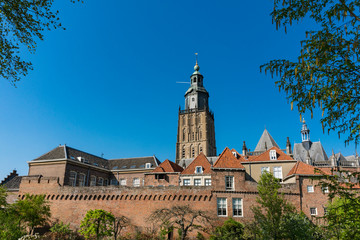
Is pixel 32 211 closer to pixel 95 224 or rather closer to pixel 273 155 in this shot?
pixel 95 224

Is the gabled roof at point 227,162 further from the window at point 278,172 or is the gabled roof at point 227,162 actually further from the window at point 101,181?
the window at point 101,181

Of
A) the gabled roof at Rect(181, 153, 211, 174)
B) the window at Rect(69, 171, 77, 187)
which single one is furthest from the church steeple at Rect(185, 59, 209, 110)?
the window at Rect(69, 171, 77, 187)

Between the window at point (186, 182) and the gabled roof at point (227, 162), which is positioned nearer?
the gabled roof at point (227, 162)

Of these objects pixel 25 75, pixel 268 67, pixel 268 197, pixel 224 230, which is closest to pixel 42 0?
pixel 25 75

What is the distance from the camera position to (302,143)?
61562 millimetres

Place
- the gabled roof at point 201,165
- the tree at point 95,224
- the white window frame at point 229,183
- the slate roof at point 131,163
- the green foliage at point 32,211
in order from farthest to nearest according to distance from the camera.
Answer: the slate roof at point 131,163 → the gabled roof at point 201,165 → the white window frame at point 229,183 → the green foliage at point 32,211 → the tree at point 95,224

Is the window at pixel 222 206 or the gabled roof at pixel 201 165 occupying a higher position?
the gabled roof at pixel 201 165

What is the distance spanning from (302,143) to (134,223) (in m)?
44.8

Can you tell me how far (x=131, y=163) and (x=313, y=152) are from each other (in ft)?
125

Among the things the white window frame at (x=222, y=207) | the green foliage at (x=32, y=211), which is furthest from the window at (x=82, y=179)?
the white window frame at (x=222, y=207)

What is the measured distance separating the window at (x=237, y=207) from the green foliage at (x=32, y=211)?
2167 cm

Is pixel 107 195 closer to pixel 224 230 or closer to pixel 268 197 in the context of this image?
pixel 224 230

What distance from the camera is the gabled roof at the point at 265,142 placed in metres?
51.8

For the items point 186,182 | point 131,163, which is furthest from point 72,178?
point 186,182
